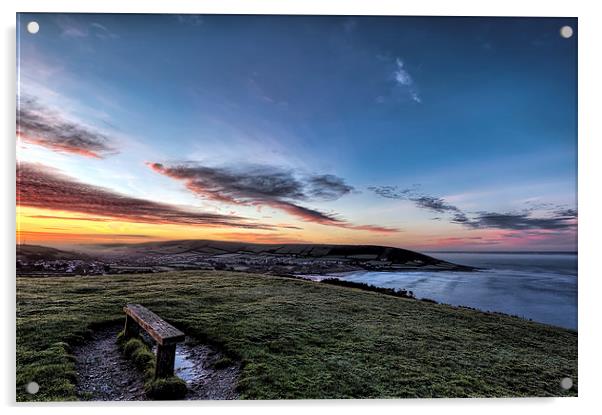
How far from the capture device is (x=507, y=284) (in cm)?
430

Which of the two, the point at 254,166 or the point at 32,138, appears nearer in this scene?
the point at 32,138

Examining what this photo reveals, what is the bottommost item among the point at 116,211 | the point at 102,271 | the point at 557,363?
the point at 557,363

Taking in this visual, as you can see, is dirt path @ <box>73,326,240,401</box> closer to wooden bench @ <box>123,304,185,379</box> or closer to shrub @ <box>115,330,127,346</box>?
shrub @ <box>115,330,127,346</box>

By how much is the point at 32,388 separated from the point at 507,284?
5094 millimetres

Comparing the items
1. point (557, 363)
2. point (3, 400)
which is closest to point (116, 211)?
point (3, 400)

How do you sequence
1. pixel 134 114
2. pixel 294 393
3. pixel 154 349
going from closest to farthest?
pixel 294 393 < pixel 154 349 < pixel 134 114

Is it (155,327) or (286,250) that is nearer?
(155,327)

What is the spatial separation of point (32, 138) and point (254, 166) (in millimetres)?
2350

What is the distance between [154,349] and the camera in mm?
3744

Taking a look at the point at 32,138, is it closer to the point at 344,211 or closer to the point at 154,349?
Answer: the point at 154,349

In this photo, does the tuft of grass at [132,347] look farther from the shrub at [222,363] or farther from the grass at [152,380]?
the shrub at [222,363]
